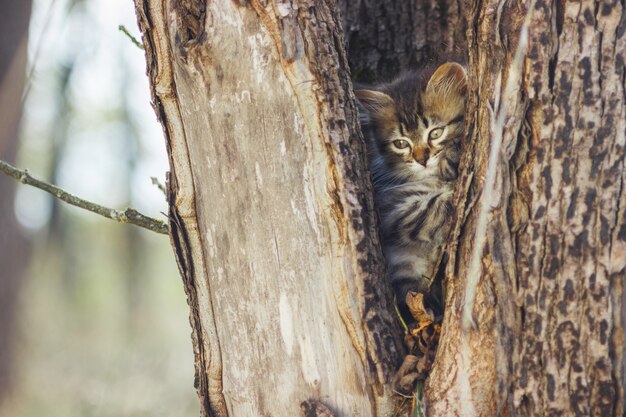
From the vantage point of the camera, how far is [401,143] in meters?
2.77

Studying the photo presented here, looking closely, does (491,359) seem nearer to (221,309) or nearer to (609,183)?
(609,183)

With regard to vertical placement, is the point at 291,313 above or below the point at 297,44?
below

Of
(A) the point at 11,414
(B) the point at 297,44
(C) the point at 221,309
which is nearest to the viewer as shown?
(B) the point at 297,44

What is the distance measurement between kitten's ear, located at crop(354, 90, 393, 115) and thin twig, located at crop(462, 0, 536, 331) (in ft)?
3.55

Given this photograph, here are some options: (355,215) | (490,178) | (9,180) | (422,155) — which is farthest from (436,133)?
(9,180)

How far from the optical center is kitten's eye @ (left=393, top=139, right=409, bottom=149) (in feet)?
9.04

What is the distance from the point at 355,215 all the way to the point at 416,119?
1.11 meters

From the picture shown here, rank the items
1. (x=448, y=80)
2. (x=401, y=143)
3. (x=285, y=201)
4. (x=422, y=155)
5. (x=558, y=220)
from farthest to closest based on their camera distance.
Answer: (x=401, y=143)
(x=422, y=155)
(x=448, y=80)
(x=285, y=201)
(x=558, y=220)

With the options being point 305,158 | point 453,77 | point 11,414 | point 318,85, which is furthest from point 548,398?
point 11,414

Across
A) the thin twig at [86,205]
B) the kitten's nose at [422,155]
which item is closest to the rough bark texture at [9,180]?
the thin twig at [86,205]

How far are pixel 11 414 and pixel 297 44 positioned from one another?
5.59m

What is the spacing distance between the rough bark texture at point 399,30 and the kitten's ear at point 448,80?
26 cm

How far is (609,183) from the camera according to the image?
1462 millimetres

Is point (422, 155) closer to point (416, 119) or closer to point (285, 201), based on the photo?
point (416, 119)
